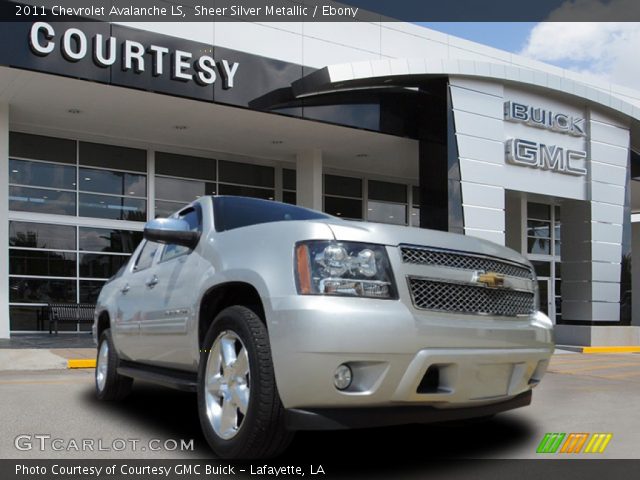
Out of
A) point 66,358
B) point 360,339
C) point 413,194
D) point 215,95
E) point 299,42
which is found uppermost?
point 299,42

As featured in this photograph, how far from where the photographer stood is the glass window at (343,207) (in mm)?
21703

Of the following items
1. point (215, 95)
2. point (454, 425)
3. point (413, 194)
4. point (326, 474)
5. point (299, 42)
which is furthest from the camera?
point (413, 194)

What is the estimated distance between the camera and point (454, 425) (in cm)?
503

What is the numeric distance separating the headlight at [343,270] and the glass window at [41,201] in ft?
49.8

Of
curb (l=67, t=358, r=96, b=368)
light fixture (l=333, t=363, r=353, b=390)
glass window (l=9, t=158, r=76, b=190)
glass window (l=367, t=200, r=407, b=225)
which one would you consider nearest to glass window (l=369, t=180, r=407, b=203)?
glass window (l=367, t=200, r=407, b=225)

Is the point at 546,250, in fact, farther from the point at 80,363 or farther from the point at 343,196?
the point at 80,363

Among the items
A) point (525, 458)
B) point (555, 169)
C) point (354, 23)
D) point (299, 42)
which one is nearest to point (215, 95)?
point (299, 42)

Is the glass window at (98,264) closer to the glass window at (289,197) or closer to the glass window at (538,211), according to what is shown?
the glass window at (289,197)

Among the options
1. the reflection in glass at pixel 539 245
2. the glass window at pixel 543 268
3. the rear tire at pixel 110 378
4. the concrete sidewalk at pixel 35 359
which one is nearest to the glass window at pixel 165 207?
the concrete sidewalk at pixel 35 359

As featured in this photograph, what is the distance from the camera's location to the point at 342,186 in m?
22.2

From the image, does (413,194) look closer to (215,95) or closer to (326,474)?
(215,95)

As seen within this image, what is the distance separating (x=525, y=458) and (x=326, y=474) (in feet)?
4.42

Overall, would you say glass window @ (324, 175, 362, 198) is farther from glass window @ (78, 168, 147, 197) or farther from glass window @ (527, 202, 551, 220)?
glass window @ (527, 202, 551, 220)

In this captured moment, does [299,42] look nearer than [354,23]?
Yes
